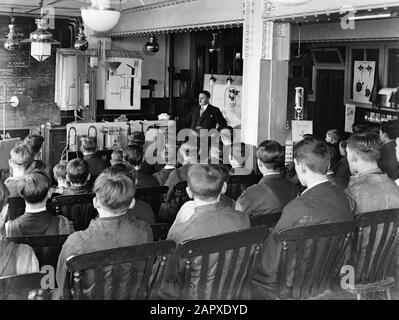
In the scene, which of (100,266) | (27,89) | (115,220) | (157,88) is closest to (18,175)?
(115,220)

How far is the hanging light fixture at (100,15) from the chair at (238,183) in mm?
1462

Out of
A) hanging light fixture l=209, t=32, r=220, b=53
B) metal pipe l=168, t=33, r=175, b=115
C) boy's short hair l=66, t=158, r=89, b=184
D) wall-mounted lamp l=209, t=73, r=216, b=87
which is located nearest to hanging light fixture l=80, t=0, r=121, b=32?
boy's short hair l=66, t=158, r=89, b=184

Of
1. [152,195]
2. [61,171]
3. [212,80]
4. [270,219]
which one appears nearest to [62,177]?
[61,171]

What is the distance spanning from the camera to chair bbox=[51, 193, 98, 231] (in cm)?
348

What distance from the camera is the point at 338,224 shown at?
8.37ft

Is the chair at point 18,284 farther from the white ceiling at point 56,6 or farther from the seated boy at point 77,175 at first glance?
the white ceiling at point 56,6

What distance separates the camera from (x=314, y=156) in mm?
2848

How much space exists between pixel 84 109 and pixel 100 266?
302 inches

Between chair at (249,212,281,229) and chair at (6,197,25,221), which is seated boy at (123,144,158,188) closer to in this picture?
chair at (6,197,25,221)

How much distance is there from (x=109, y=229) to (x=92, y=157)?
113 inches

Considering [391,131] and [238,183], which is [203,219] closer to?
[238,183]

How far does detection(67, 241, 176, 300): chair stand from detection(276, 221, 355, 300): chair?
56 centimetres
